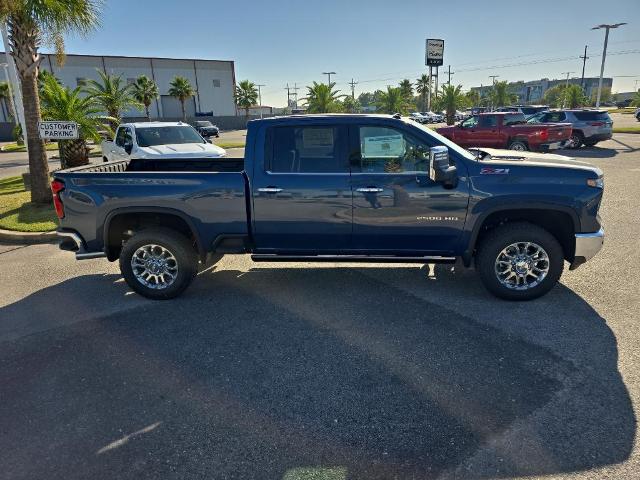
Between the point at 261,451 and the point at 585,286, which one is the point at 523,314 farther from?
the point at 261,451

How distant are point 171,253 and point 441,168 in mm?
2959

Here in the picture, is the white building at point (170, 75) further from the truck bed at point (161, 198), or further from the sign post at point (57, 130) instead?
the truck bed at point (161, 198)

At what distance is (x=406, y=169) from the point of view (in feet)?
14.5

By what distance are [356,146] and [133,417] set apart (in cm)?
315

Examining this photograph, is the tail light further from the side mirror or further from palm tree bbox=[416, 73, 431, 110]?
palm tree bbox=[416, 73, 431, 110]

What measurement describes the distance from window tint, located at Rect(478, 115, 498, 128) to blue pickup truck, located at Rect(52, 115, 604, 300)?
41.0ft

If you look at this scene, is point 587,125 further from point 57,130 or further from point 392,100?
point 392,100

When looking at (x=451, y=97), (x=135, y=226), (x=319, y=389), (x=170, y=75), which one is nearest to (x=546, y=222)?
(x=319, y=389)

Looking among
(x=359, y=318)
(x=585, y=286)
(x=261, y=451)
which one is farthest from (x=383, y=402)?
(x=585, y=286)

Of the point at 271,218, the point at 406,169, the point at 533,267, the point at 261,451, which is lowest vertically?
the point at 261,451

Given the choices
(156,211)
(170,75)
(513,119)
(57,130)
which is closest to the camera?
(156,211)

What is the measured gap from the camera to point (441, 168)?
398 centimetres

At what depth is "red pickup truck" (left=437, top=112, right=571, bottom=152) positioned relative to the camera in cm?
1502

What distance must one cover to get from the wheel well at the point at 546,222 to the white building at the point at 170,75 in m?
55.3
